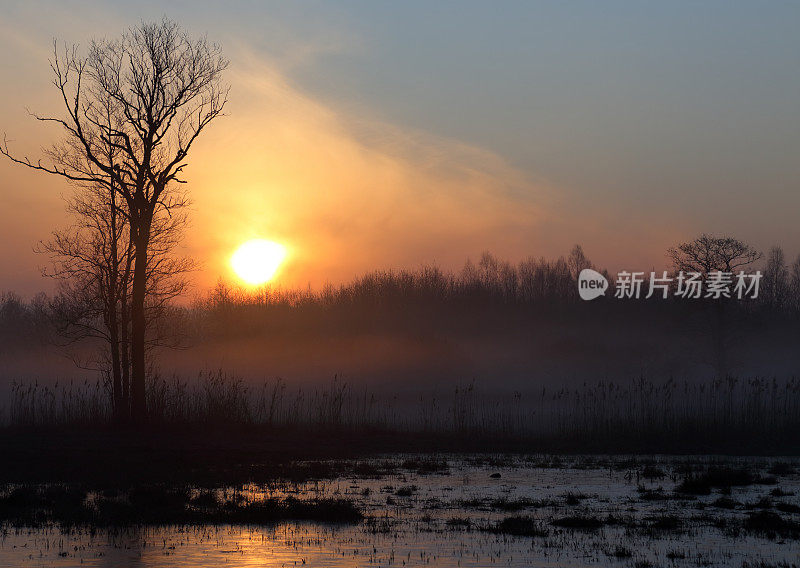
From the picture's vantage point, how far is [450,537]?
11.9m

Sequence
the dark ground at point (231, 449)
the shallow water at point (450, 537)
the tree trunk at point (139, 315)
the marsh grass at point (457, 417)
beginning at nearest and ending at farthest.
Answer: the shallow water at point (450, 537), the dark ground at point (231, 449), the tree trunk at point (139, 315), the marsh grass at point (457, 417)

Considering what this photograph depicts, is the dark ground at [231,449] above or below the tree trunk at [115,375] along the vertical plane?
below

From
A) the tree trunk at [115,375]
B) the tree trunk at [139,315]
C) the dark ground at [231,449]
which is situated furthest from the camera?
the tree trunk at [115,375]

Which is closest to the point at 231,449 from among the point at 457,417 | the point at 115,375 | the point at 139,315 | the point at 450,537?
the point at 139,315

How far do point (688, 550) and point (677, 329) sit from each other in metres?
58.0

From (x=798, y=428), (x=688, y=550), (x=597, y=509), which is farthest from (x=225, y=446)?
(x=798, y=428)

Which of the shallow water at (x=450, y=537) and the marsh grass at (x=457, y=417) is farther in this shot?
the marsh grass at (x=457, y=417)

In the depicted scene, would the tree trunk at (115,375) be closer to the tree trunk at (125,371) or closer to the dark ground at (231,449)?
the tree trunk at (125,371)

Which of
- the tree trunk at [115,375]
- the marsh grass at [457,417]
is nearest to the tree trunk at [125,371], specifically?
the tree trunk at [115,375]

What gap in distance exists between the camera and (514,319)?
85.9 m

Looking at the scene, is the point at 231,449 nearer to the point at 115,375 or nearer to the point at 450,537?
the point at 115,375

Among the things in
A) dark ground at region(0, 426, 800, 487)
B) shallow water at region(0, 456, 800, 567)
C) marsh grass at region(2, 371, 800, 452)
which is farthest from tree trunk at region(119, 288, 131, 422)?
shallow water at region(0, 456, 800, 567)

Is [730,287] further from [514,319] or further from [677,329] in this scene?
[514,319]

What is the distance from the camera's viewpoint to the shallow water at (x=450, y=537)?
10.5 metres
